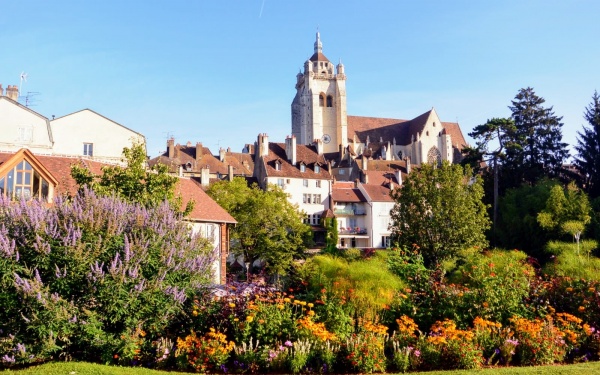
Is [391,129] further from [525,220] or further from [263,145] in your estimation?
[525,220]

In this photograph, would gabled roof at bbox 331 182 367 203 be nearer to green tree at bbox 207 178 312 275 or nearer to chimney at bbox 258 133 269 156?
chimney at bbox 258 133 269 156

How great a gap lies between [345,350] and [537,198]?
125 feet

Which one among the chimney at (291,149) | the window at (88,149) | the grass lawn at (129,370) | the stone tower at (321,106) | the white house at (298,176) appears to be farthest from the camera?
the stone tower at (321,106)

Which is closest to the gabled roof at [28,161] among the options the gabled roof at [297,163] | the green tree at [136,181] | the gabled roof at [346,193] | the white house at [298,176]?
the green tree at [136,181]

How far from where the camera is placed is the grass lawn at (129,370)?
10648 mm

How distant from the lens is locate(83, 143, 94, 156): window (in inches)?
1672

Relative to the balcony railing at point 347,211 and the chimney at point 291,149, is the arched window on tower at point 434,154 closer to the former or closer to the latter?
the balcony railing at point 347,211

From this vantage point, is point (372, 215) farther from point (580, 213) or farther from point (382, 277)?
point (382, 277)

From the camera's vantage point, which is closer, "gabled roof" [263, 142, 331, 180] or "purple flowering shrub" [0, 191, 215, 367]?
"purple flowering shrub" [0, 191, 215, 367]

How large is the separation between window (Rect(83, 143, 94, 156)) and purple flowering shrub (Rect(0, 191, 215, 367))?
1236 inches

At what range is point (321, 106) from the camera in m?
112

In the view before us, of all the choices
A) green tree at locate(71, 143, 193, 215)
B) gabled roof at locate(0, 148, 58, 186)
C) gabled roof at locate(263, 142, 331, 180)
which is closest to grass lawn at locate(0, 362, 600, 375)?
green tree at locate(71, 143, 193, 215)

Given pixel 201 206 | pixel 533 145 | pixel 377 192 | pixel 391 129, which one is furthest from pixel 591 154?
pixel 391 129

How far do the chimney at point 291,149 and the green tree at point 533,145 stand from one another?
24872 mm
